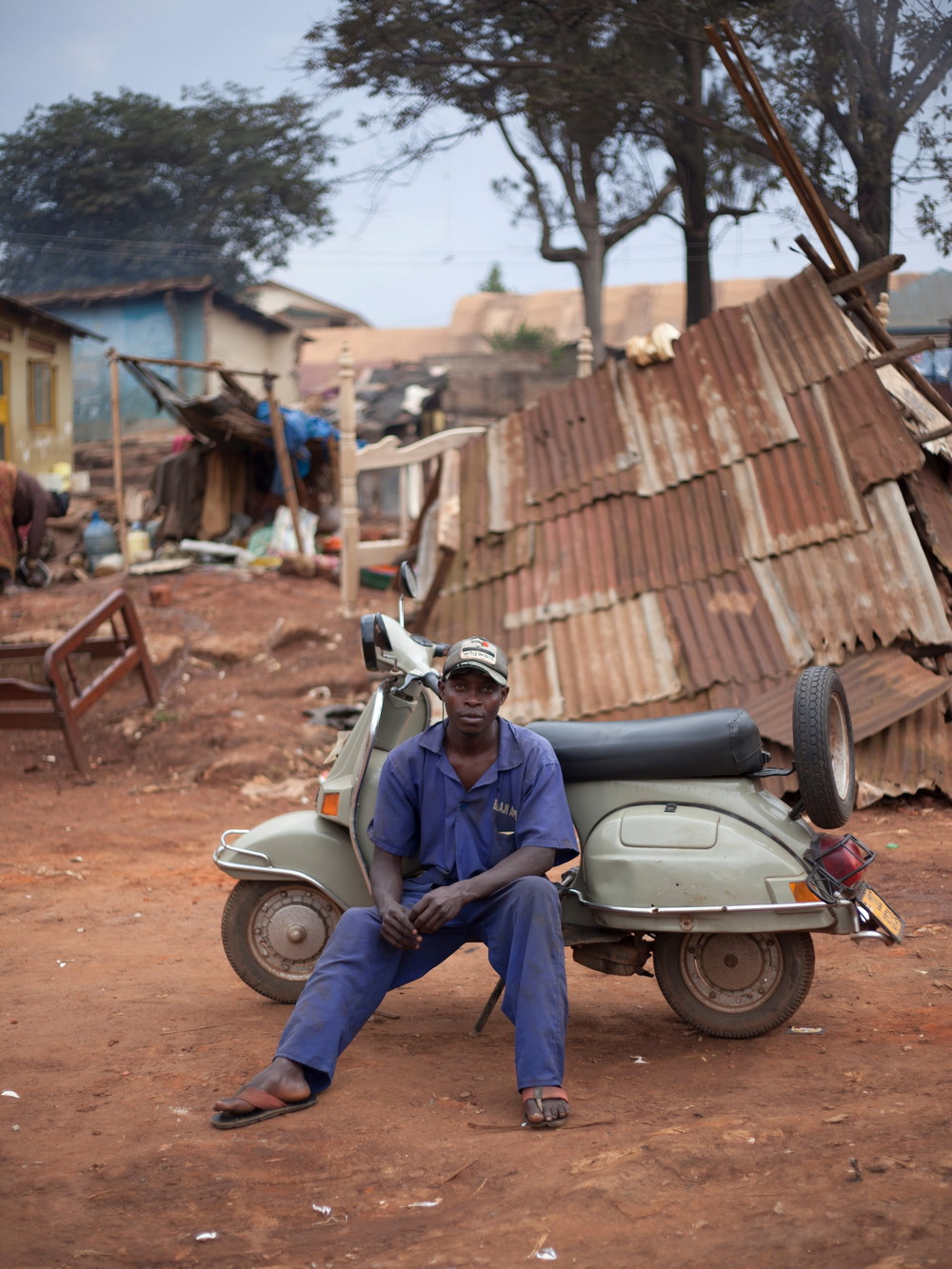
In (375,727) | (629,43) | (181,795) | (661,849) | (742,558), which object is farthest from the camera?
(629,43)

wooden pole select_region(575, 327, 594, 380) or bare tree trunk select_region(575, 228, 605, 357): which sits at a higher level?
bare tree trunk select_region(575, 228, 605, 357)

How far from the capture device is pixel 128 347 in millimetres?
27891

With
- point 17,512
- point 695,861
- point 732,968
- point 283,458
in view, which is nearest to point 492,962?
point 695,861

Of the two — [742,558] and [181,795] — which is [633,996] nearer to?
[742,558]

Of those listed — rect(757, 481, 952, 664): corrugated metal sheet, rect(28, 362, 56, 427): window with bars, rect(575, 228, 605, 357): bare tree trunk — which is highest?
rect(575, 228, 605, 357): bare tree trunk

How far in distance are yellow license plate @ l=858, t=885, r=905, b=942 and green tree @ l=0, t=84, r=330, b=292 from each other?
33448 mm

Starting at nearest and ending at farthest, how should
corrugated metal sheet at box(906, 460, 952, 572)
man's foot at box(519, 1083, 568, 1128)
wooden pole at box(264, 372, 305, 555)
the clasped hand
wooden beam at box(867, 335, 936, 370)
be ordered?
man's foot at box(519, 1083, 568, 1128), the clasped hand, corrugated metal sheet at box(906, 460, 952, 572), wooden beam at box(867, 335, 936, 370), wooden pole at box(264, 372, 305, 555)

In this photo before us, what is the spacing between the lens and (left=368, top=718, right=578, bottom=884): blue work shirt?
3586 millimetres

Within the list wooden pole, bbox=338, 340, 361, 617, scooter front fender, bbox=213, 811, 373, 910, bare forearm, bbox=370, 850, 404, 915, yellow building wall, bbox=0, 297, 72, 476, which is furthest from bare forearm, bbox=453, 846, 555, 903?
yellow building wall, bbox=0, 297, 72, 476

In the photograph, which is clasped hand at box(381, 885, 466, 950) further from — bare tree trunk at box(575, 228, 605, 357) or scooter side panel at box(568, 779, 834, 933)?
bare tree trunk at box(575, 228, 605, 357)

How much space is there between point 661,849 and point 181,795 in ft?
19.0

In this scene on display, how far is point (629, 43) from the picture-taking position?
12.7m

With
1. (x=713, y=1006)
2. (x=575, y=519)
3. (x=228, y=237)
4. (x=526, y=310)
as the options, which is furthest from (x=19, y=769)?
(x=526, y=310)

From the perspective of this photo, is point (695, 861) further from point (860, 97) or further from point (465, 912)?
point (860, 97)
